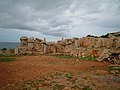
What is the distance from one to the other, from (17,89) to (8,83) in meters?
1.35

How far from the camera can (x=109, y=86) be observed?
870 centimetres

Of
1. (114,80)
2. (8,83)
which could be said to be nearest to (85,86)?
(114,80)

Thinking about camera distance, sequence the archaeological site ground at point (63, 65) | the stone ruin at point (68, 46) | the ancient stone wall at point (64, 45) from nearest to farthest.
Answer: the archaeological site ground at point (63, 65)
the stone ruin at point (68, 46)
the ancient stone wall at point (64, 45)

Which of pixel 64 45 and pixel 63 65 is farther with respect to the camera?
pixel 64 45

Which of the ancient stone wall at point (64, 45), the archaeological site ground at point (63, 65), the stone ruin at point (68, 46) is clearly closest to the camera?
the archaeological site ground at point (63, 65)

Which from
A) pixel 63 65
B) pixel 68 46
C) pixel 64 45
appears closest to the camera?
pixel 63 65

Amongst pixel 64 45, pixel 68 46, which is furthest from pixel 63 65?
pixel 64 45

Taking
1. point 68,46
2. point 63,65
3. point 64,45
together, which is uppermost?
point 64,45

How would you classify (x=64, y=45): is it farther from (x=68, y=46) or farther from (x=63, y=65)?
(x=63, y=65)

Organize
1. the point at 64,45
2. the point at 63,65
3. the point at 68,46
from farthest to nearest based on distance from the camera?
the point at 64,45 → the point at 68,46 → the point at 63,65

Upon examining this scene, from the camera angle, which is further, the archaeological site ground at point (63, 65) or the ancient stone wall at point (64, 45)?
the ancient stone wall at point (64, 45)

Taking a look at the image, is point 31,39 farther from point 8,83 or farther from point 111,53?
point 8,83

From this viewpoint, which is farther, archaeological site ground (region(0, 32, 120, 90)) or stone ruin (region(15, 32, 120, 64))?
stone ruin (region(15, 32, 120, 64))

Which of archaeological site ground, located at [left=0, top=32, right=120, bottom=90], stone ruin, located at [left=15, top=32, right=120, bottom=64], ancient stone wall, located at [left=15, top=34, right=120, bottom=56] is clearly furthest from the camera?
ancient stone wall, located at [left=15, top=34, right=120, bottom=56]
